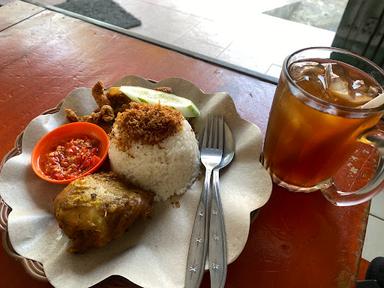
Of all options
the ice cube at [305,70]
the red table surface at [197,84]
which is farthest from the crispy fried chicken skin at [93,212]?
the ice cube at [305,70]

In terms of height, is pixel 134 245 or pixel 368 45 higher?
pixel 134 245

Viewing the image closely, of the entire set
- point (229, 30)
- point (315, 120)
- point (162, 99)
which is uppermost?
point (315, 120)

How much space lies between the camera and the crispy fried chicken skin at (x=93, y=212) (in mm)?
874

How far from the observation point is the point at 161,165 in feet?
3.70

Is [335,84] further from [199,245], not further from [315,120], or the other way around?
[199,245]

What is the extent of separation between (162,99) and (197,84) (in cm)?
34

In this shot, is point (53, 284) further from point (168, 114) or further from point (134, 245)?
point (168, 114)

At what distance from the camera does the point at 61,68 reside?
161 centimetres

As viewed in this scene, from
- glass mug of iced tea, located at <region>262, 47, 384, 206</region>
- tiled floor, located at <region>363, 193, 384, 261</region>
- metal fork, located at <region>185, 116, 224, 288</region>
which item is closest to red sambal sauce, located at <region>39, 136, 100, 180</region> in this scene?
metal fork, located at <region>185, 116, 224, 288</region>

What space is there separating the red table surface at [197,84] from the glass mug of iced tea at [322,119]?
0.08 metres

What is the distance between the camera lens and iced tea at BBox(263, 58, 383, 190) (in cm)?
94

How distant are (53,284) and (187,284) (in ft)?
1.04

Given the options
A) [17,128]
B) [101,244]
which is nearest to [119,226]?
[101,244]

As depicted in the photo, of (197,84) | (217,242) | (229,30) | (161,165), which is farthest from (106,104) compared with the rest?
(229,30)
